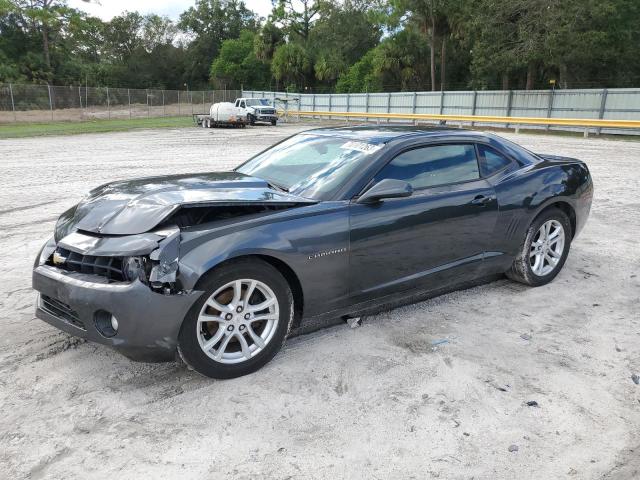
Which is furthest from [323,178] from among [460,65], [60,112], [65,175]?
[460,65]

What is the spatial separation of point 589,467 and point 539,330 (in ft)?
5.42

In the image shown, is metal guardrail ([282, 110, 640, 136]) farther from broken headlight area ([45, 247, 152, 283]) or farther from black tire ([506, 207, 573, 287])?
broken headlight area ([45, 247, 152, 283])

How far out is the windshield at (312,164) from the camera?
158 inches

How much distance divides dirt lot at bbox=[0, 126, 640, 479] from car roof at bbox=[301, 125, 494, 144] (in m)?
1.44

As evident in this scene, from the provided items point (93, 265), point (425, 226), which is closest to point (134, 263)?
point (93, 265)

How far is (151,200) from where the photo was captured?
3619mm

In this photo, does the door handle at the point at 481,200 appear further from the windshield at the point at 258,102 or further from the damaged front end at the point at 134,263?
the windshield at the point at 258,102

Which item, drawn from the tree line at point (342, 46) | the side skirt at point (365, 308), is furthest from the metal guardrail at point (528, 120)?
the side skirt at point (365, 308)

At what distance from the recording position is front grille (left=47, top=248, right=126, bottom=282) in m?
3.16

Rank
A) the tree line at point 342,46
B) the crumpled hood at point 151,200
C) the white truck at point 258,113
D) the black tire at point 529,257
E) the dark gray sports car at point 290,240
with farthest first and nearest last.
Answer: the white truck at point 258,113 < the tree line at point 342,46 < the black tire at point 529,257 < the crumpled hood at point 151,200 < the dark gray sports car at point 290,240

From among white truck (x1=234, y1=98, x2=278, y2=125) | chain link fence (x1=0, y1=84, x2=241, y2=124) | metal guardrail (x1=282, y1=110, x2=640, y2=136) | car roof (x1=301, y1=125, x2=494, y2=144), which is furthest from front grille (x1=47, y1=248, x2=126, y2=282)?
chain link fence (x1=0, y1=84, x2=241, y2=124)

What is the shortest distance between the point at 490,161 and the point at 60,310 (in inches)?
144

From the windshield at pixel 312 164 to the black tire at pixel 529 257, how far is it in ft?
5.93

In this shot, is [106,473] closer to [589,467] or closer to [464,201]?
[589,467]
